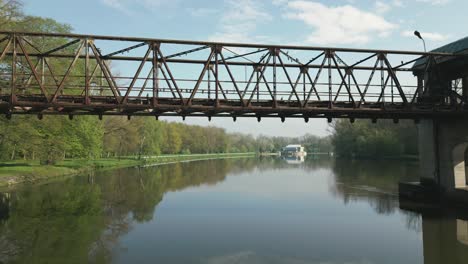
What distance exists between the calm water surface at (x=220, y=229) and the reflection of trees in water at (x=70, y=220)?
0.06m

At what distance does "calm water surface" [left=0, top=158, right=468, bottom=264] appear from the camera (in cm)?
1789

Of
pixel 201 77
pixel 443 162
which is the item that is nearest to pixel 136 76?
pixel 201 77

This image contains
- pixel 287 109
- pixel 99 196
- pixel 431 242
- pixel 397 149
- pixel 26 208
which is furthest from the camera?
pixel 397 149

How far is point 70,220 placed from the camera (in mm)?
25453

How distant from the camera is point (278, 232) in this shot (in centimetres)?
2270

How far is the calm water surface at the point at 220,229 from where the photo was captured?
17891 mm

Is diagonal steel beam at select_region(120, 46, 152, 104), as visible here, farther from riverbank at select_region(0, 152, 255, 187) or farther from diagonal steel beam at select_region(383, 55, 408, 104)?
riverbank at select_region(0, 152, 255, 187)

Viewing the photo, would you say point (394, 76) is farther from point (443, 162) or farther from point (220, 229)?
point (220, 229)

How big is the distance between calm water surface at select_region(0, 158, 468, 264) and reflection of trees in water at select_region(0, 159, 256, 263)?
58 mm

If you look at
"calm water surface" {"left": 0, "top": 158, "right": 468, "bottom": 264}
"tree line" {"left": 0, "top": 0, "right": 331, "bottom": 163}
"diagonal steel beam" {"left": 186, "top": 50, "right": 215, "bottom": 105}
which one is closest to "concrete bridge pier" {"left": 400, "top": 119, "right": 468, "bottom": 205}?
"calm water surface" {"left": 0, "top": 158, "right": 468, "bottom": 264}

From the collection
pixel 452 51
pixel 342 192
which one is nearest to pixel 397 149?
pixel 342 192

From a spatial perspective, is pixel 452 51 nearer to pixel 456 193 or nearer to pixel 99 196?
Result: pixel 456 193

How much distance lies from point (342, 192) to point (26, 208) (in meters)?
30.6

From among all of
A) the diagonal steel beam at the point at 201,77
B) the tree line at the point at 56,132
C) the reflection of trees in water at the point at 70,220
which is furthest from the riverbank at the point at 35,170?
the diagonal steel beam at the point at 201,77
